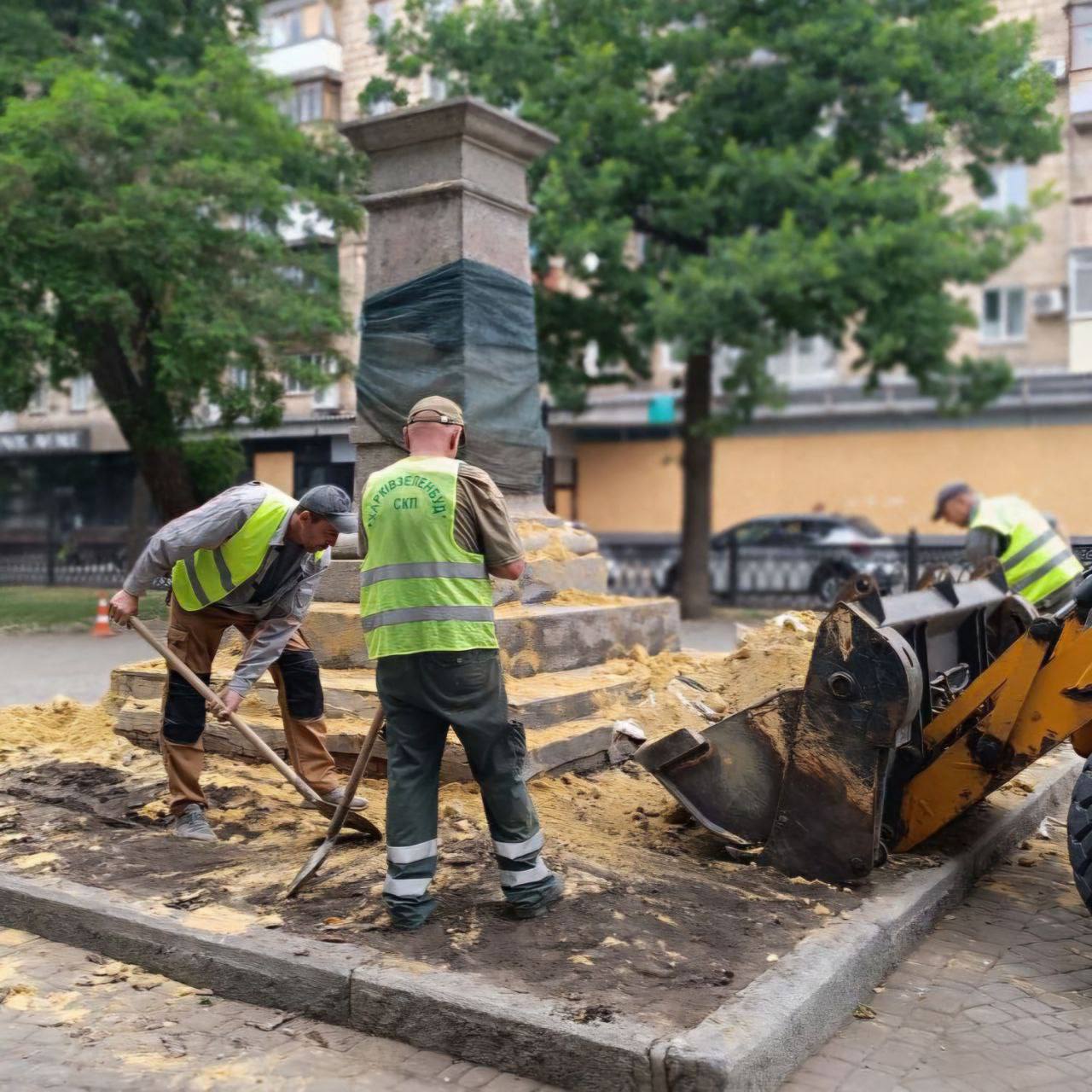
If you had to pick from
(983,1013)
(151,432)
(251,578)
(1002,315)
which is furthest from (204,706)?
(1002,315)

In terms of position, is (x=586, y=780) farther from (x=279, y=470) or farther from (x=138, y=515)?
(x=138, y=515)

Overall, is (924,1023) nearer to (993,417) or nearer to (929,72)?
(929,72)

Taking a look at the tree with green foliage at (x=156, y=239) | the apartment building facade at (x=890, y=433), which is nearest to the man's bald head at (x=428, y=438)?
the tree with green foliage at (x=156, y=239)

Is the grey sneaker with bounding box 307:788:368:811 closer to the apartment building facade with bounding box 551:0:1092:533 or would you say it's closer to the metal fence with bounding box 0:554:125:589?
the metal fence with bounding box 0:554:125:589

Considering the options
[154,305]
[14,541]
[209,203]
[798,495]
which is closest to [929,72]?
[209,203]

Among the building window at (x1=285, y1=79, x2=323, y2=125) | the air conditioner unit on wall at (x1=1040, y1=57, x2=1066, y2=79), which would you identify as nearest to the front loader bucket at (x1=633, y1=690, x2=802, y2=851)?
the air conditioner unit on wall at (x1=1040, y1=57, x2=1066, y2=79)

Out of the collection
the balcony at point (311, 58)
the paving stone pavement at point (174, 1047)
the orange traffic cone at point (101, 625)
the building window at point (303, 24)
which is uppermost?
the building window at point (303, 24)

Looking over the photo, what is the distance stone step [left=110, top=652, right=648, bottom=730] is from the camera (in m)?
5.56

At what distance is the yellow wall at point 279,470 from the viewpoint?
7.82 m

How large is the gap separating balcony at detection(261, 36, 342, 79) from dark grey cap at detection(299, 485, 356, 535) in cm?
1607

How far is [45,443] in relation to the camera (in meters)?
18.4

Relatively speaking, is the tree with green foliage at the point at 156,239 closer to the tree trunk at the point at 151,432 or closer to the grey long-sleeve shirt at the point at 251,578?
the tree trunk at the point at 151,432

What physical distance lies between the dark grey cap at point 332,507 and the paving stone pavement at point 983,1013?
2.49 metres

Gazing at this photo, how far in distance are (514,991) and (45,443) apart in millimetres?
17115
